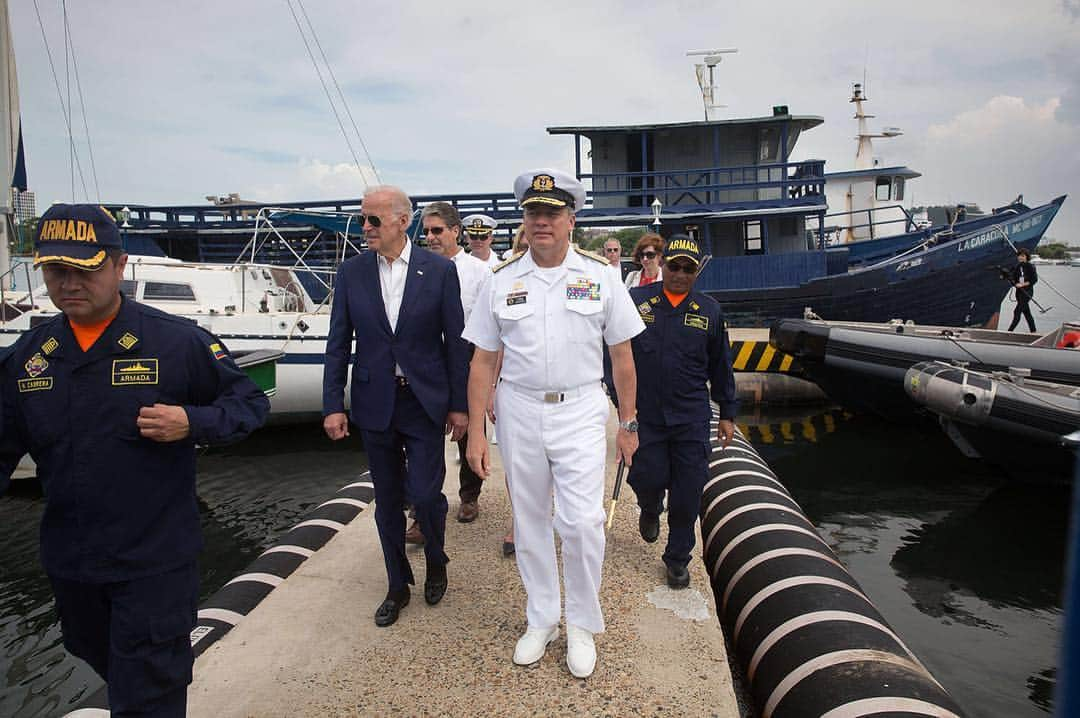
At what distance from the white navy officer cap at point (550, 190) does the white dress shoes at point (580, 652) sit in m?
1.70

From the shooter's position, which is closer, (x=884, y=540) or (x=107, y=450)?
(x=107, y=450)

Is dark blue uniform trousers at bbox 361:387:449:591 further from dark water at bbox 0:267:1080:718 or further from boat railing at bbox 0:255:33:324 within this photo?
boat railing at bbox 0:255:33:324

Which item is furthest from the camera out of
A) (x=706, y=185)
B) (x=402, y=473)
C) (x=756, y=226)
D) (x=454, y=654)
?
(x=756, y=226)

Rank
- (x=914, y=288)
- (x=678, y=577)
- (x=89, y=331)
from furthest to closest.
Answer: (x=914, y=288)
(x=678, y=577)
(x=89, y=331)

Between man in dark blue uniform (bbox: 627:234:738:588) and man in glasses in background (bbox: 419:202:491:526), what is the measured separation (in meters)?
1.15

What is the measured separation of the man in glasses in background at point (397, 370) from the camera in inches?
116

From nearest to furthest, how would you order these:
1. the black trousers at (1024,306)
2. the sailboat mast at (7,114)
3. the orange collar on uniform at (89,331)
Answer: the orange collar on uniform at (89,331) → the sailboat mast at (7,114) → the black trousers at (1024,306)

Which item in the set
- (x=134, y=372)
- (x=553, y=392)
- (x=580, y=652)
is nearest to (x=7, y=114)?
(x=134, y=372)

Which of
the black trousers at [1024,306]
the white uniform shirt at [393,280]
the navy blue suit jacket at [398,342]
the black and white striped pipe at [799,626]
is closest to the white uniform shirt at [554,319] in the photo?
the navy blue suit jacket at [398,342]

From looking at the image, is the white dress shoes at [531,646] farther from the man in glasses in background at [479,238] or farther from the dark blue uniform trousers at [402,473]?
the man in glasses in background at [479,238]

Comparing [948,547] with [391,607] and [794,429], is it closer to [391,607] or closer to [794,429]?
[794,429]

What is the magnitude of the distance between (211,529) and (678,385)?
551cm

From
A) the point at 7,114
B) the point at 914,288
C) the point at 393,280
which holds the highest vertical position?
the point at 7,114

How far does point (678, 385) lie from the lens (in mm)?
3518
